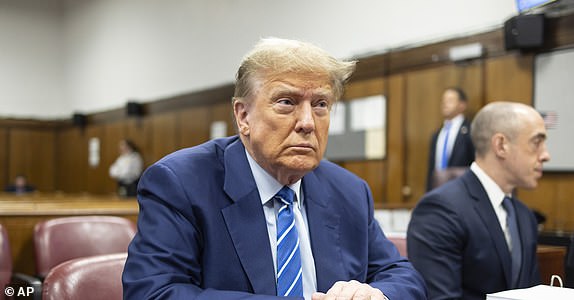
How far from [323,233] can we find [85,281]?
2.41ft

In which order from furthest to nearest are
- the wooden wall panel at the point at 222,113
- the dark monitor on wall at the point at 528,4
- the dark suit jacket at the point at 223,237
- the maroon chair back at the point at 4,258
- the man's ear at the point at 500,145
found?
1. the wooden wall panel at the point at 222,113
2. the dark monitor on wall at the point at 528,4
3. the maroon chair back at the point at 4,258
4. the man's ear at the point at 500,145
5. the dark suit jacket at the point at 223,237

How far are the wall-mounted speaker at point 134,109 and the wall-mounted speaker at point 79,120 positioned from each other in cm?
274

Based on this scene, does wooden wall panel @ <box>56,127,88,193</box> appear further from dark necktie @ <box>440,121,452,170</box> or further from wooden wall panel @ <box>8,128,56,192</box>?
dark necktie @ <box>440,121,452,170</box>

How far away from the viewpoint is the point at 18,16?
16203 millimetres

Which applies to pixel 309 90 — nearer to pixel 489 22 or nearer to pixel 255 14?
pixel 489 22

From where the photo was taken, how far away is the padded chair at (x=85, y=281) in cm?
196

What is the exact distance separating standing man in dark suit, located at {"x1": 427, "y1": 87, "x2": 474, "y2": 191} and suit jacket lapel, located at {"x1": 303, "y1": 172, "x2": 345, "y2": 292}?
5227mm

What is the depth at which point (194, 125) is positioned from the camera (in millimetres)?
12211

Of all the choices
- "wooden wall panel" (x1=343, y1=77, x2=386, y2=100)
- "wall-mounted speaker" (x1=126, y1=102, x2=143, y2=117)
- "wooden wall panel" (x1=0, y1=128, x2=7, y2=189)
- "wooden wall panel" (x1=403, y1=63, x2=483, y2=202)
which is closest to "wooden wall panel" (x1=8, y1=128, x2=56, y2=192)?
"wooden wall panel" (x1=0, y1=128, x2=7, y2=189)

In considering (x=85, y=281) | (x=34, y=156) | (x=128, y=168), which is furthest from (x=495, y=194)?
(x=34, y=156)

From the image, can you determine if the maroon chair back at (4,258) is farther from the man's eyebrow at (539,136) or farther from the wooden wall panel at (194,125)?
the wooden wall panel at (194,125)

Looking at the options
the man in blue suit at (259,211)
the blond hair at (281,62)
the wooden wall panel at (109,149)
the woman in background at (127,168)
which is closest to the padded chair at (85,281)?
the man in blue suit at (259,211)

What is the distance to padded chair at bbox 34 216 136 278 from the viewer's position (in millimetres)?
3355

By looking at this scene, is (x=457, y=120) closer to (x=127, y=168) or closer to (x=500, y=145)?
(x=500, y=145)
